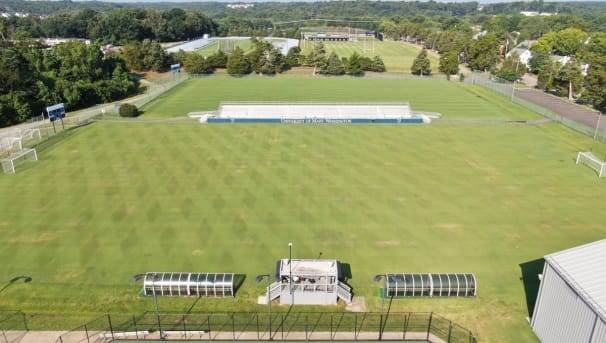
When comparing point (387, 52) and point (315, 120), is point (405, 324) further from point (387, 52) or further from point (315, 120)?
point (387, 52)

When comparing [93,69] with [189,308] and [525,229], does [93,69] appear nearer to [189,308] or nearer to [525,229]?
[189,308]

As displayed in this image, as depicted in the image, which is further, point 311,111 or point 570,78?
point 570,78

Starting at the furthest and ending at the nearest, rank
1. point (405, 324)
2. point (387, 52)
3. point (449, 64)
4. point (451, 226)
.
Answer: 1. point (387, 52)
2. point (449, 64)
3. point (451, 226)
4. point (405, 324)

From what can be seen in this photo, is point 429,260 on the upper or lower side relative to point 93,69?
lower

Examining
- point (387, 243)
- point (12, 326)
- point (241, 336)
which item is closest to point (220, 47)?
point (387, 243)

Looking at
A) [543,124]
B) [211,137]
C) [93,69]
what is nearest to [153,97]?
[93,69]

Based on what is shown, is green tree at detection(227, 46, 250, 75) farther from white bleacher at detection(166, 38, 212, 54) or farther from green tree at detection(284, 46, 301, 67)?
white bleacher at detection(166, 38, 212, 54)
